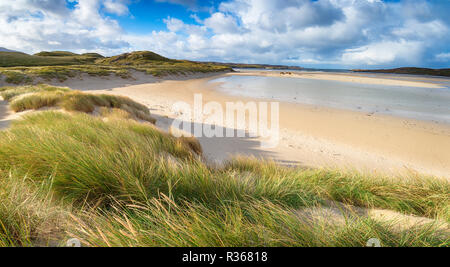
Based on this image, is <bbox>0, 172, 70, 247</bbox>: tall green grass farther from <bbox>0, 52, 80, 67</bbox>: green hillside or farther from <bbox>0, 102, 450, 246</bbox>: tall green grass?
<bbox>0, 52, 80, 67</bbox>: green hillside

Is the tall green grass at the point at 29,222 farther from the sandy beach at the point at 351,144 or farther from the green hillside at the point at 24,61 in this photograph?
the green hillside at the point at 24,61

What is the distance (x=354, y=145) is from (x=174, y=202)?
7.26 m

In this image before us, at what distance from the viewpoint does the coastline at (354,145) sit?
5.44m

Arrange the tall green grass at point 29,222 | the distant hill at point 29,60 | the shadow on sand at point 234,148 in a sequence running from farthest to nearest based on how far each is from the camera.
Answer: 1. the distant hill at point 29,60
2. the shadow on sand at point 234,148
3. the tall green grass at point 29,222

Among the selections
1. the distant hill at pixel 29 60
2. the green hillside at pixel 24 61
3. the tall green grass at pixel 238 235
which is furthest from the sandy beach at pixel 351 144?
the distant hill at pixel 29 60

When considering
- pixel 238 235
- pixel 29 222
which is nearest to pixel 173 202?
pixel 238 235

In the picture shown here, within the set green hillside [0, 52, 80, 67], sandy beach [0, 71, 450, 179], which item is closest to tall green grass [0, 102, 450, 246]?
sandy beach [0, 71, 450, 179]

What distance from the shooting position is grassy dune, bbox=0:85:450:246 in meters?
1.34

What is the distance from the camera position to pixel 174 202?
1762 millimetres

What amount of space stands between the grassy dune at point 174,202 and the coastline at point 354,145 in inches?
58.9

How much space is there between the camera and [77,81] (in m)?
23.4
